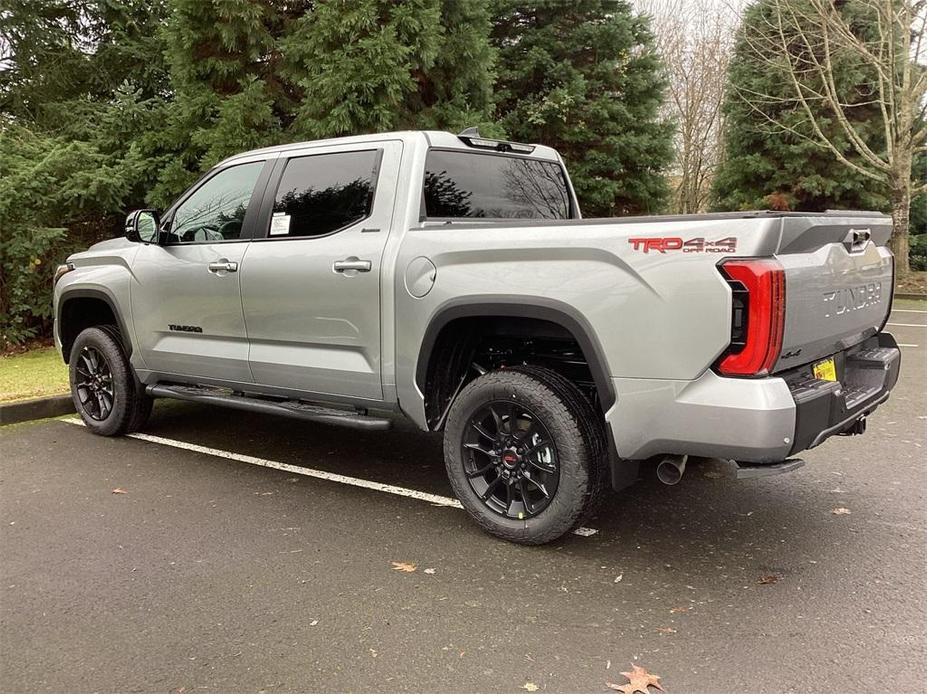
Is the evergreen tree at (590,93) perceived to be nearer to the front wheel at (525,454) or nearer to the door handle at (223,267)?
the door handle at (223,267)

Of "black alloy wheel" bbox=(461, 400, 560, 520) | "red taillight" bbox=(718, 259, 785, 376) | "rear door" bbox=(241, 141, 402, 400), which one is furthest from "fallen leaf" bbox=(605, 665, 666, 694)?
"rear door" bbox=(241, 141, 402, 400)

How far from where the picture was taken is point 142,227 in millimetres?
5230

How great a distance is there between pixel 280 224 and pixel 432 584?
2421mm


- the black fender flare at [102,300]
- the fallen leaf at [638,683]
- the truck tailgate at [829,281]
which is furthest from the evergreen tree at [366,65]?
the fallen leaf at [638,683]

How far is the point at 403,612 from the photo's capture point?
312cm

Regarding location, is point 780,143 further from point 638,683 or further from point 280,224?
point 638,683

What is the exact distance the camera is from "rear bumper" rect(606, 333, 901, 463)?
2994 mm

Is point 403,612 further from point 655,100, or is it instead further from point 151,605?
point 655,100

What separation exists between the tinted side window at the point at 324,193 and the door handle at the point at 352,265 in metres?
0.26

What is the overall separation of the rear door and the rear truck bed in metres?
1.55

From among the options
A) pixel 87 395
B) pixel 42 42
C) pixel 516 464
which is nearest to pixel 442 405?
pixel 516 464

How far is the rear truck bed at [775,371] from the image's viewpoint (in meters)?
2.97

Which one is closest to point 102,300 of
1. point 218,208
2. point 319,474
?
point 218,208

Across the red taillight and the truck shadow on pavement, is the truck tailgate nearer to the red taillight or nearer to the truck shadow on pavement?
the red taillight
